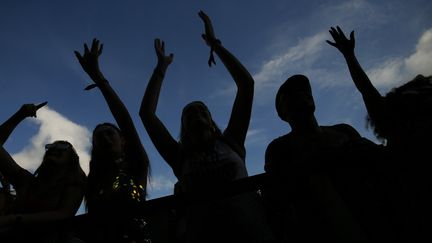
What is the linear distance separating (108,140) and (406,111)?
275 cm

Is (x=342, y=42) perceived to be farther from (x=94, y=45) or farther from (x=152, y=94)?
(x=94, y=45)

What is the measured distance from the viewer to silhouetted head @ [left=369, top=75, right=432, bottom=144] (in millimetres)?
2377

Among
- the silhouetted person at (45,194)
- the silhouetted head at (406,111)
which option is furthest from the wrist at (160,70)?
the silhouetted head at (406,111)

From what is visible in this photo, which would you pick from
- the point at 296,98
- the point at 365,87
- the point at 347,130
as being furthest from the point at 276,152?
the point at 365,87

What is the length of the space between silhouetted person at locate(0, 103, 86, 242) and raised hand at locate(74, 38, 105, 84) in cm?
90

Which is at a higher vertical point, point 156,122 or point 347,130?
point 156,122

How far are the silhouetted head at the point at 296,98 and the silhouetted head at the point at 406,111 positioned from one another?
607mm

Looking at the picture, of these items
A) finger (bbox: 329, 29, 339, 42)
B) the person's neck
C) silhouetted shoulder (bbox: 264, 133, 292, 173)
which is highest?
finger (bbox: 329, 29, 339, 42)

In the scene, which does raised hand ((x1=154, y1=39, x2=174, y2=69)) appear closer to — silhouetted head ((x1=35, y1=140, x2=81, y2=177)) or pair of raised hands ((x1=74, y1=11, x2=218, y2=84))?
pair of raised hands ((x1=74, y1=11, x2=218, y2=84))

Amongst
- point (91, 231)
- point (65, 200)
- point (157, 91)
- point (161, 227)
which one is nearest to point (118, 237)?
point (91, 231)

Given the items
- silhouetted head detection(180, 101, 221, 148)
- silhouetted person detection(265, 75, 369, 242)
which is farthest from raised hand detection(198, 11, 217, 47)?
silhouetted person detection(265, 75, 369, 242)

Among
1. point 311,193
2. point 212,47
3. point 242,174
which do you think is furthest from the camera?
point 212,47

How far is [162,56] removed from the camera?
156 inches

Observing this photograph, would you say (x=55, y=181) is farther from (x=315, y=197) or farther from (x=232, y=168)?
(x=315, y=197)
